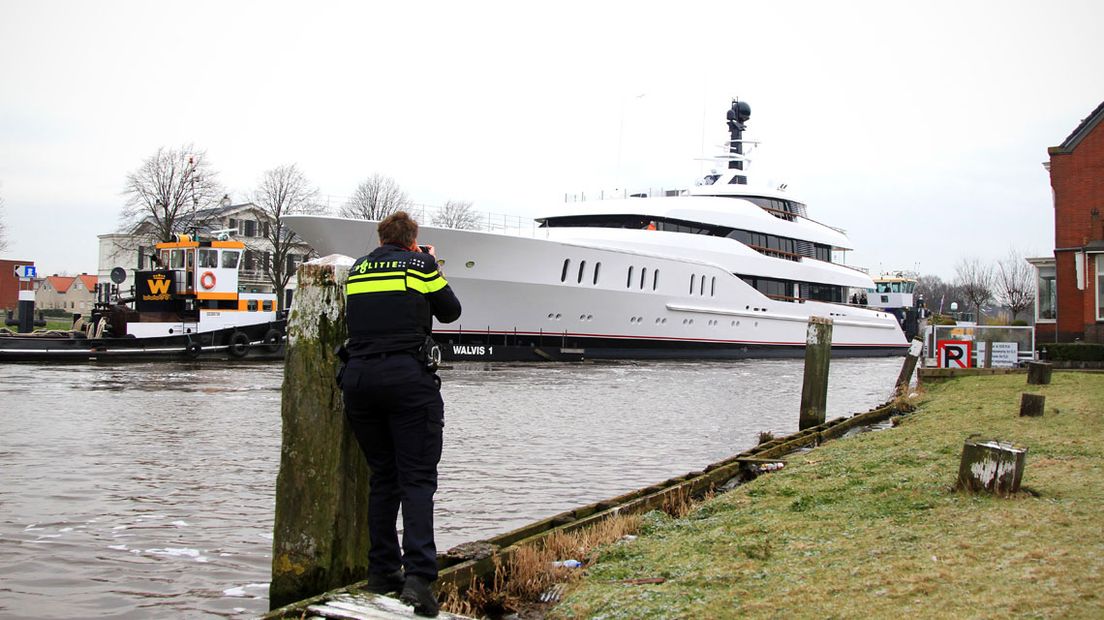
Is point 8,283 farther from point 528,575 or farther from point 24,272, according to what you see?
point 528,575

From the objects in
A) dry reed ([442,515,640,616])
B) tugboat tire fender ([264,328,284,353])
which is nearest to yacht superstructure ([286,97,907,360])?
tugboat tire fender ([264,328,284,353])

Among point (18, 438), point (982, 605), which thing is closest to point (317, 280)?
point (982, 605)

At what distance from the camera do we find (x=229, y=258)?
2936 cm

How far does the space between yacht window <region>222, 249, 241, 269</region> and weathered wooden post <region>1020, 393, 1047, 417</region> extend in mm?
24097

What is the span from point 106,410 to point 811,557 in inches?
506

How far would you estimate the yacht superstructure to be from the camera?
1050 inches

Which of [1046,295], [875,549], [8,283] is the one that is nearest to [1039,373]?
[875,549]

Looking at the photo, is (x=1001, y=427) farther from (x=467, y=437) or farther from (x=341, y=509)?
(x=341, y=509)

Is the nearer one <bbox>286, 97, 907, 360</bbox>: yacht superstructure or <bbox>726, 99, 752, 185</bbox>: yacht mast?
<bbox>286, 97, 907, 360</bbox>: yacht superstructure

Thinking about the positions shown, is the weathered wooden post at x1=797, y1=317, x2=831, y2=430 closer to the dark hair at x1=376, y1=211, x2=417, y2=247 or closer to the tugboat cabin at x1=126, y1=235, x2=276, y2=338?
the dark hair at x1=376, y1=211, x2=417, y2=247

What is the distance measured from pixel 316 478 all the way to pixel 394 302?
0.90 m

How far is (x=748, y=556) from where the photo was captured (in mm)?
4922

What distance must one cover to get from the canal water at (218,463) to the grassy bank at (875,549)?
6.66 ft

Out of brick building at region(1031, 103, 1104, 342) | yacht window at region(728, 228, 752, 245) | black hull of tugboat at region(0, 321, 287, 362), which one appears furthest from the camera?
yacht window at region(728, 228, 752, 245)
